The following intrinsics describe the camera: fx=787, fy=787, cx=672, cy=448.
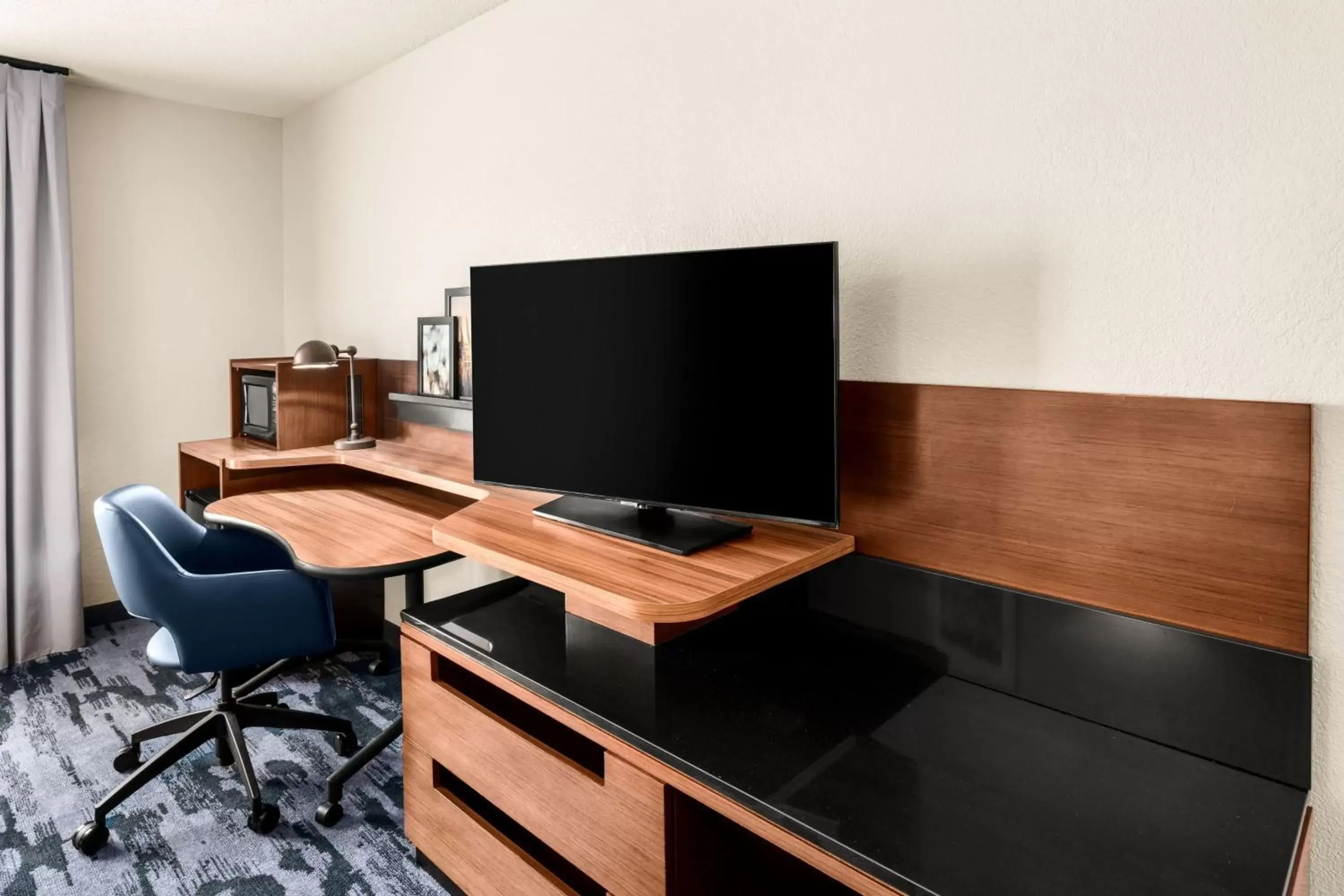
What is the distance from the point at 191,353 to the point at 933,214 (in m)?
3.42

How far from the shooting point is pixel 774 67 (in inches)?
65.6

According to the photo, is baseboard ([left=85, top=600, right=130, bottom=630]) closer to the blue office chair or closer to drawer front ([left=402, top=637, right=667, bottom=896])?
the blue office chair

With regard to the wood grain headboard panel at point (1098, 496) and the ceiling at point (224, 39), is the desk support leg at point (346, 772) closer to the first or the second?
the wood grain headboard panel at point (1098, 496)

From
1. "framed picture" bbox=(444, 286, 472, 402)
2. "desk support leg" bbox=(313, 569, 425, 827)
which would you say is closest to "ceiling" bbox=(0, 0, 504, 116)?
"framed picture" bbox=(444, 286, 472, 402)

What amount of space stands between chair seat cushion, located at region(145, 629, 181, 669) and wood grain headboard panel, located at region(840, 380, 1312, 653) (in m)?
1.76

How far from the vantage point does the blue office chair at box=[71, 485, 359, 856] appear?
1.96 metres

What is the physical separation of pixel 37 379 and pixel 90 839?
78.3 inches

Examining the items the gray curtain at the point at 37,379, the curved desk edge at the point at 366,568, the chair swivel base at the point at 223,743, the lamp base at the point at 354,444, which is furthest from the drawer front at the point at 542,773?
the gray curtain at the point at 37,379

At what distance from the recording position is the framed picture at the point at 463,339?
259 centimetres

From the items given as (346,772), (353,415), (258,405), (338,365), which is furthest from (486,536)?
(258,405)

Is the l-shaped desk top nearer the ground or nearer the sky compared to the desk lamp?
nearer the ground

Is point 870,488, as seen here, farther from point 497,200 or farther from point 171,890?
point 171,890

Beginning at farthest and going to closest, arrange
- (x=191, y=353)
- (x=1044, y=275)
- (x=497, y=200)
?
(x=191, y=353), (x=497, y=200), (x=1044, y=275)

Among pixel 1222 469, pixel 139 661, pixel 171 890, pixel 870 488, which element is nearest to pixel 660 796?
pixel 870 488
